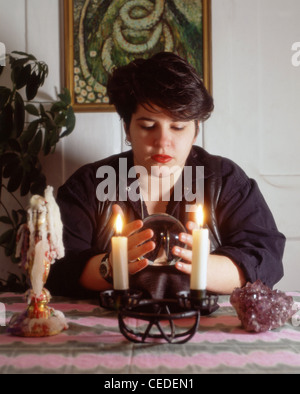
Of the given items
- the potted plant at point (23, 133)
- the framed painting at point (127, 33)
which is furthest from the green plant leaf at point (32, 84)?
the framed painting at point (127, 33)

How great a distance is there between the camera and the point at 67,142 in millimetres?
2057

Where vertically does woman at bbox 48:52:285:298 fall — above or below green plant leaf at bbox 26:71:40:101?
below

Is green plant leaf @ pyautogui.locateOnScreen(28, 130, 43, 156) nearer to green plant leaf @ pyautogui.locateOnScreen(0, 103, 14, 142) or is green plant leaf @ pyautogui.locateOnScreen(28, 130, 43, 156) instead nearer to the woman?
green plant leaf @ pyautogui.locateOnScreen(0, 103, 14, 142)

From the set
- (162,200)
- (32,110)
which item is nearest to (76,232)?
(162,200)

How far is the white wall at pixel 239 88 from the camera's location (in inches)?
79.6

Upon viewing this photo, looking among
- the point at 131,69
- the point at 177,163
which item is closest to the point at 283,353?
the point at 177,163

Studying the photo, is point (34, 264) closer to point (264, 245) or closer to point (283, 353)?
point (283, 353)

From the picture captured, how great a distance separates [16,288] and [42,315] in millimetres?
993

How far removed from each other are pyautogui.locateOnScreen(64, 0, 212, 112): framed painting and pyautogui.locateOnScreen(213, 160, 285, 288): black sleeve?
2.02ft

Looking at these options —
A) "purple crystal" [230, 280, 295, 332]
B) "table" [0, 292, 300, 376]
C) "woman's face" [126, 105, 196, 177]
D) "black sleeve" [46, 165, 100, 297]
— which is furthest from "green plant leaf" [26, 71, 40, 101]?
"purple crystal" [230, 280, 295, 332]

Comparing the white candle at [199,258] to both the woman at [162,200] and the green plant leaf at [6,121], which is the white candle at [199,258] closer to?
the woman at [162,200]

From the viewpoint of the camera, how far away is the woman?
133 cm

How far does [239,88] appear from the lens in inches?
80.2

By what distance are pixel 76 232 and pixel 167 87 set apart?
53 centimetres
